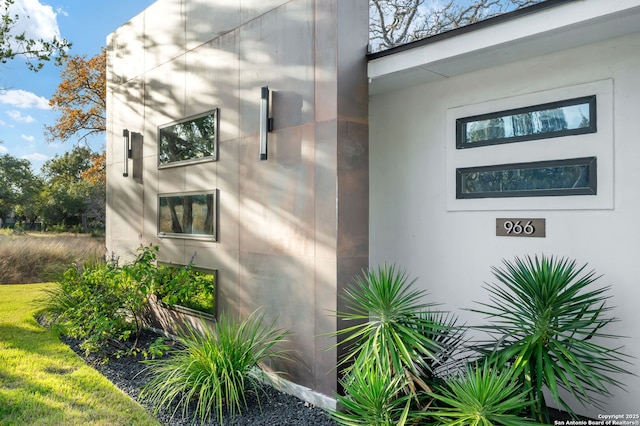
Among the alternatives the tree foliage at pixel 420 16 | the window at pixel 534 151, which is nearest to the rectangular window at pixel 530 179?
the window at pixel 534 151

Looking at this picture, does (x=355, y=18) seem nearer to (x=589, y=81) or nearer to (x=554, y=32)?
(x=554, y=32)

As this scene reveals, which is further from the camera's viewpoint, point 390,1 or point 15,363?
point 15,363

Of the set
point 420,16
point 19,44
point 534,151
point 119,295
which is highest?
point 19,44

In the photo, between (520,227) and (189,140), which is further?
(189,140)

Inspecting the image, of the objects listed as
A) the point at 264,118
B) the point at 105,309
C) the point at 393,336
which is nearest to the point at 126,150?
the point at 105,309

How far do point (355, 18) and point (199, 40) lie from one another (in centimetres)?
250

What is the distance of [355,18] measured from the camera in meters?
3.99

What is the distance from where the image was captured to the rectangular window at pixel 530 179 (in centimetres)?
345

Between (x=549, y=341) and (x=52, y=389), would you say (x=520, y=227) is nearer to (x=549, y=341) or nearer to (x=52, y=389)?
(x=549, y=341)

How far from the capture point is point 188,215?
18.8 feet

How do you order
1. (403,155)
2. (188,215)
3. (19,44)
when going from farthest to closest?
(19,44) < (188,215) < (403,155)

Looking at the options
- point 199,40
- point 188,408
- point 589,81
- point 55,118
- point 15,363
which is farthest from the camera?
point 55,118

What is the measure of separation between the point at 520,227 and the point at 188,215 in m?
4.02

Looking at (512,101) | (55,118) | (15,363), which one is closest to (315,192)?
(512,101)
